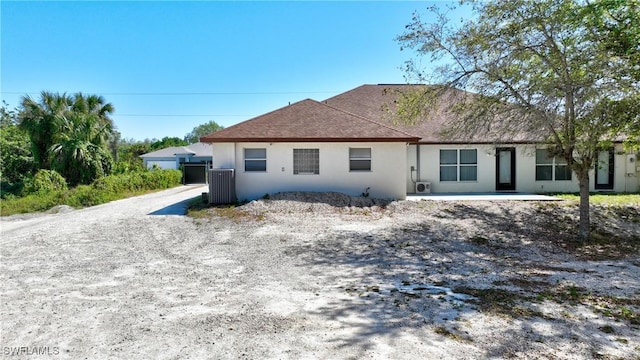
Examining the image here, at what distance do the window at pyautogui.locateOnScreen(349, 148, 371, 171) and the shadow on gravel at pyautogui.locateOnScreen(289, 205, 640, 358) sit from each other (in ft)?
15.9

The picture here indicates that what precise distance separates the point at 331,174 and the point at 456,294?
9.02m

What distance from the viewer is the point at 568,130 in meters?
8.88

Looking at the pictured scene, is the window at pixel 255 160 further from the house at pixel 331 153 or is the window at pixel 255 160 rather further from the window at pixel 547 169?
the window at pixel 547 169

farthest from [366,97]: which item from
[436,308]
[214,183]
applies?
[436,308]

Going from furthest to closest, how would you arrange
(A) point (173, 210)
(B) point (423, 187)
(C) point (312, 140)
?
(B) point (423, 187), (C) point (312, 140), (A) point (173, 210)

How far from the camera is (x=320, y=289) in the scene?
526 cm

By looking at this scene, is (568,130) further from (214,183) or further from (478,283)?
(214,183)

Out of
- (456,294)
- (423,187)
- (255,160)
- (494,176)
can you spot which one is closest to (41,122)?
(255,160)

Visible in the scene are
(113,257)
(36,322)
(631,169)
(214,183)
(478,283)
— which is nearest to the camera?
(36,322)

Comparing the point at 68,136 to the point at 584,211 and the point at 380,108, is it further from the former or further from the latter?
the point at 584,211

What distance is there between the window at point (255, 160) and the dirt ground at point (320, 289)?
137 inches

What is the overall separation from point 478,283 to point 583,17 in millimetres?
6538

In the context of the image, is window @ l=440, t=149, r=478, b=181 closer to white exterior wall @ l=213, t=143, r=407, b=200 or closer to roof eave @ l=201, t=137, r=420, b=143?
white exterior wall @ l=213, t=143, r=407, b=200

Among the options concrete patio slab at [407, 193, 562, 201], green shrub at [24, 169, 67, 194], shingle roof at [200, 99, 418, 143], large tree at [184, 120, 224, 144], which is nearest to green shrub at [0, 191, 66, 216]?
green shrub at [24, 169, 67, 194]
